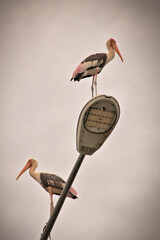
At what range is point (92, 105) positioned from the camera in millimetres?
6117

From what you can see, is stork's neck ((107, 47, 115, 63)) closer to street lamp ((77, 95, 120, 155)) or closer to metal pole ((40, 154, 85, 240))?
street lamp ((77, 95, 120, 155))

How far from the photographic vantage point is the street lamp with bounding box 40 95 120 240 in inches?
242

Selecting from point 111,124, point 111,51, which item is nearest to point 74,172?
point 111,124

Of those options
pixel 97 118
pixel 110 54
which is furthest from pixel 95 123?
pixel 110 54

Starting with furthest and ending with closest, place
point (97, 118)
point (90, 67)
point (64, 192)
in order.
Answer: point (90, 67) → point (64, 192) → point (97, 118)

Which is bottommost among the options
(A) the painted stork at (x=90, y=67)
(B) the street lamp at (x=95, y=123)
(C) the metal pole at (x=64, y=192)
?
(C) the metal pole at (x=64, y=192)

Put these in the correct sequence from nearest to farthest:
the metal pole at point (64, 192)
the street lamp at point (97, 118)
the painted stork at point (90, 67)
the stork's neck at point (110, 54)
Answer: the street lamp at point (97, 118) < the metal pole at point (64, 192) < the painted stork at point (90, 67) < the stork's neck at point (110, 54)

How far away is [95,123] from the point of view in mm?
6230

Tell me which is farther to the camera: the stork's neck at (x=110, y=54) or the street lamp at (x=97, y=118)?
the stork's neck at (x=110, y=54)

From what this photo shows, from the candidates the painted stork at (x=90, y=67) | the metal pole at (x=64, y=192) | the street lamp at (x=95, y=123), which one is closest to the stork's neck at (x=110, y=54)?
the painted stork at (x=90, y=67)

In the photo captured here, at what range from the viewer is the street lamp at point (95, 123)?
6.14 meters

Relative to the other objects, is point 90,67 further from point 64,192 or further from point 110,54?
point 64,192

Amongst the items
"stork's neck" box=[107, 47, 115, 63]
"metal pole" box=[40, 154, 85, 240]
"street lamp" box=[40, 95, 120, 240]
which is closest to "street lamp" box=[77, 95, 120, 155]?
"street lamp" box=[40, 95, 120, 240]

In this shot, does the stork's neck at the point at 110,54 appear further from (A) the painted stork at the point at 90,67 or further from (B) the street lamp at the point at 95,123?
(B) the street lamp at the point at 95,123
